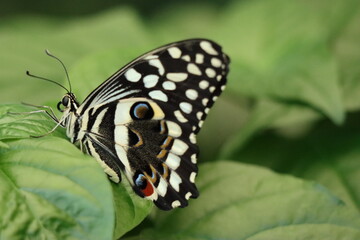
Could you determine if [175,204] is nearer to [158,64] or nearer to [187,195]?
[187,195]

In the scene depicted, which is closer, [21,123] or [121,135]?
[21,123]

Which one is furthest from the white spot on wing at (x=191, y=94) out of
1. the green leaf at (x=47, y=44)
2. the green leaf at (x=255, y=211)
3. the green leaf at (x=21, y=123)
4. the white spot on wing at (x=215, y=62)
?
the green leaf at (x=47, y=44)

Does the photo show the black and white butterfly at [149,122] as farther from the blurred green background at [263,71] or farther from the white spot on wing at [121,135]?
the blurred green background at [263,71]

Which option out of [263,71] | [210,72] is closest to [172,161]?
[210,72]

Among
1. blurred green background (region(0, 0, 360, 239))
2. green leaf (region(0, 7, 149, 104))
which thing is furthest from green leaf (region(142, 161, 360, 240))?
green leaf (region(0, 7, 149, 104))

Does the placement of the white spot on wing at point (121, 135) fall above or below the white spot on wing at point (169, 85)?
below

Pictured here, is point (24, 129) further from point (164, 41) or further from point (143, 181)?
point (164, 41)

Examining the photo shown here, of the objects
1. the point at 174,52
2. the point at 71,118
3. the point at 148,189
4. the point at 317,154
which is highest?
the point at 174,52

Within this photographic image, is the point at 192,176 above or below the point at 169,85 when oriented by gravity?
below
